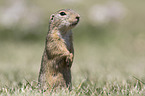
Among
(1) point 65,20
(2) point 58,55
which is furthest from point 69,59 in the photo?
(1) point 65,20

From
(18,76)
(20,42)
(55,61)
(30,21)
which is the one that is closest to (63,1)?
(30,21)

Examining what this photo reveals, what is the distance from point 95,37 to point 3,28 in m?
3.55

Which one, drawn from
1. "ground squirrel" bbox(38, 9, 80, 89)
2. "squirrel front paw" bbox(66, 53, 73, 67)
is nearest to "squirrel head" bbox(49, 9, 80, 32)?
"ground squirrel" bbox(38, 9, 80, 89)

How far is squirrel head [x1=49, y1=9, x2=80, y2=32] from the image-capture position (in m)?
2.58

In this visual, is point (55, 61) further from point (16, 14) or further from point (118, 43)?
point (16, 14)

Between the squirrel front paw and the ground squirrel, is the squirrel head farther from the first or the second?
the squirrel front paw

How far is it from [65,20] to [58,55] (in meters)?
0.39

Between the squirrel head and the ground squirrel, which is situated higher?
the squirrel head

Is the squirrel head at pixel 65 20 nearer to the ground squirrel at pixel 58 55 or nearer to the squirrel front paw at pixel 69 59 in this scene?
the ground squirrel at pixel 58 55

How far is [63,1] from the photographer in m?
9.72

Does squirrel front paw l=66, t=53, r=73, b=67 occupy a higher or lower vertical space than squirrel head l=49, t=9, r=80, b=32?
lower

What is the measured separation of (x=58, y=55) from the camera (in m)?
2.57

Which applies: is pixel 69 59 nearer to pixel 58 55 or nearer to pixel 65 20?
pixel 58 55

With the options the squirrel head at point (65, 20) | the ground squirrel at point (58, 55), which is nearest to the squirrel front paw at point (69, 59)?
the ground squirrel at point (58, 55)
